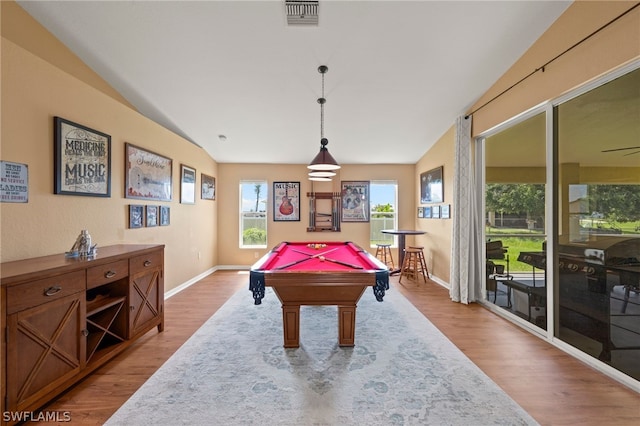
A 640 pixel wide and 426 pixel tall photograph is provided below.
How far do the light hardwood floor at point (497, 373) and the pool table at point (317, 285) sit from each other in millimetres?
1187

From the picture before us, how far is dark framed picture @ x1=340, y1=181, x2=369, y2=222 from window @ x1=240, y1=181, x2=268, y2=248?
1.91 meters

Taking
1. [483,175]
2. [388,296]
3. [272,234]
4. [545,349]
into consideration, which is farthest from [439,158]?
[272,234]

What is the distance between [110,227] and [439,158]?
547 centimetres

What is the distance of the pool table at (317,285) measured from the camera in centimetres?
237

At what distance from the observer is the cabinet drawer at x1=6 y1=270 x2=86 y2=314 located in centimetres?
164

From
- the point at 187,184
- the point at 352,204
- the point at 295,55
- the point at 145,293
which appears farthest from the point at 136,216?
the point at 352,204

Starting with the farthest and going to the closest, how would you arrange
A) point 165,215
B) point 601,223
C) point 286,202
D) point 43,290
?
point 286,202 → point 165,215 → point 601,223 → point 43,290

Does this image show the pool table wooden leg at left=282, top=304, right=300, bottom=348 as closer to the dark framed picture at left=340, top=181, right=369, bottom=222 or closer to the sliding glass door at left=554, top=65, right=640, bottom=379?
the sliding glass door at left=554, top=65, right=640, bottom=379

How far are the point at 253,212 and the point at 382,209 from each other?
3182 millimetres

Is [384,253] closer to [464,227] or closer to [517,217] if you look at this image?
[464,227]

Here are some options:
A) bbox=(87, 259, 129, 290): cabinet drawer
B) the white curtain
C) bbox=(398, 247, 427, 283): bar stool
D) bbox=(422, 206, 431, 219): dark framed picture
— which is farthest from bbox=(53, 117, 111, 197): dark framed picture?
bbox=(422, 206, 431, 219): dark framed picture

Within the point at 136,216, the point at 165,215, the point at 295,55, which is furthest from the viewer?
the point at 165,215

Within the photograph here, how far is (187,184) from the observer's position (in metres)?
4.93

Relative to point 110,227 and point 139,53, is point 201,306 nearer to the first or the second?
point 110,227
